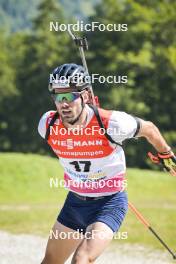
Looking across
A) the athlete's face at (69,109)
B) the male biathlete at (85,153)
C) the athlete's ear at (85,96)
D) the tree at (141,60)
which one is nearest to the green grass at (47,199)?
the male biathlete at (85,153)

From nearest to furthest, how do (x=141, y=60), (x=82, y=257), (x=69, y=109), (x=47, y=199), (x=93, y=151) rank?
(x=82, y=257) → (x=69, y=109) → (x=93, y=151) → (x=47, y=199) → (x=141, y=60)

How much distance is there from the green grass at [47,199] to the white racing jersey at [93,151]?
8.31m

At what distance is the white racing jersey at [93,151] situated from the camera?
20.4 feet

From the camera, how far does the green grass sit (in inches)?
696

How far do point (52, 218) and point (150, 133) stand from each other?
45.5 feet

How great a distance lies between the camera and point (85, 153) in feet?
21.0

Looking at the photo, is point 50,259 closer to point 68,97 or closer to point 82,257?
point 82,257

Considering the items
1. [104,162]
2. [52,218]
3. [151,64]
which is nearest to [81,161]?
[104,162]

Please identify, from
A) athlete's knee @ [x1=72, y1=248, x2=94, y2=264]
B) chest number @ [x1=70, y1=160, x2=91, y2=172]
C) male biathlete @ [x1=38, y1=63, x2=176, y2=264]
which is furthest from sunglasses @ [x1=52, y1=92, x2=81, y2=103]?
athlete's knee @ [x1=72, y1=248, x2=94, y2=264]

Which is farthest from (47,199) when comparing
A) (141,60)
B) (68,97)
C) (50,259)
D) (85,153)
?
(141,60)

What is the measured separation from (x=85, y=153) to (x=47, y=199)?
21.7 meters

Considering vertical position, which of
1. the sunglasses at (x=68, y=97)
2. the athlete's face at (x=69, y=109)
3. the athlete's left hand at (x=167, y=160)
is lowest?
the athlete's left hand at (x=167, y=160)

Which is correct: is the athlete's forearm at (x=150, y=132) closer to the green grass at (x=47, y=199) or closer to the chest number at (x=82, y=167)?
the chest number at (x=82, y=167)

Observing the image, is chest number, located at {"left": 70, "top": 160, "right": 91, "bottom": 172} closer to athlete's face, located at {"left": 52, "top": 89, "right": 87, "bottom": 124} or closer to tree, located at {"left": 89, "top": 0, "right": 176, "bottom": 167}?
athlete's face, located at {"left": 52, "top": 89, "right": 87, "bottom": 124}
